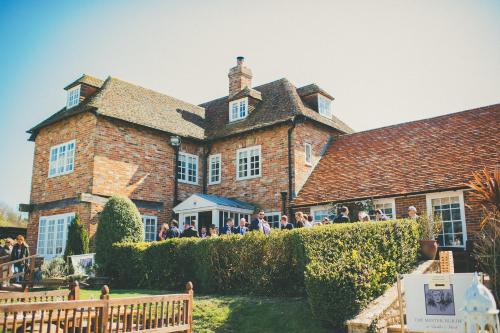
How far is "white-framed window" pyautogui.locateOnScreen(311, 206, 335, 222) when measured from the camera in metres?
17.6

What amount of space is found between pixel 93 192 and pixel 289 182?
8.06 meters

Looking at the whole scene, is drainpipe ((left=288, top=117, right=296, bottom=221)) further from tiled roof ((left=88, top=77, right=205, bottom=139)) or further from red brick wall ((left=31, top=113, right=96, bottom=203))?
red brick wall ((left=31, top=113, right=96, bottom=203))

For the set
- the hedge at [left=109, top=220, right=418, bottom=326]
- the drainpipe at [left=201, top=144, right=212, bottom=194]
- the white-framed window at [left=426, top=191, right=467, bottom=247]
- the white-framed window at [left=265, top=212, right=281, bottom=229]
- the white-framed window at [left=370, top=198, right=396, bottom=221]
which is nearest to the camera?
the hedge at [left=109, top=220, right=418, bottom=326]

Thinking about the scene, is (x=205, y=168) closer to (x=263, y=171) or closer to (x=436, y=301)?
(x=263, y=171)

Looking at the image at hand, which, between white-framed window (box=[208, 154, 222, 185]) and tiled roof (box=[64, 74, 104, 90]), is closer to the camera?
tiled roof (box=[64, 74, 104, 90])

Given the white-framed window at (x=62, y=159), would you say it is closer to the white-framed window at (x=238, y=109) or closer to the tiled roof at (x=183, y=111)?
the tiled roof at (x=183, y=111)

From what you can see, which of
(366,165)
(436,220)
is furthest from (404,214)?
(366,165)

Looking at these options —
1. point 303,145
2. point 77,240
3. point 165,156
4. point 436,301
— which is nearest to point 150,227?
point 165,156

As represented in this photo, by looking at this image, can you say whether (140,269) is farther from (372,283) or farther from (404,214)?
(404,214)

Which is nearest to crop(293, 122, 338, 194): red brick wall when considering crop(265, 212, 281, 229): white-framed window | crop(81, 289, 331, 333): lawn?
crop(265, 212, 281, 229): white-framed window

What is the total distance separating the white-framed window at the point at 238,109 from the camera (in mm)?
22316

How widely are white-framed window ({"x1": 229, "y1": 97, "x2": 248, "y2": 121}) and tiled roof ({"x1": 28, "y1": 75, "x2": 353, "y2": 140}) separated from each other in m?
0.41

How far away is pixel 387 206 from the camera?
16.4 meters

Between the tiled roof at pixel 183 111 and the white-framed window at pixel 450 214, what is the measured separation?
6.79 m
